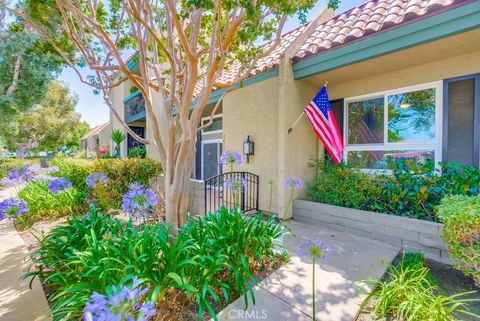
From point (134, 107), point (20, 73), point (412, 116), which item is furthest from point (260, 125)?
point (20, 73)

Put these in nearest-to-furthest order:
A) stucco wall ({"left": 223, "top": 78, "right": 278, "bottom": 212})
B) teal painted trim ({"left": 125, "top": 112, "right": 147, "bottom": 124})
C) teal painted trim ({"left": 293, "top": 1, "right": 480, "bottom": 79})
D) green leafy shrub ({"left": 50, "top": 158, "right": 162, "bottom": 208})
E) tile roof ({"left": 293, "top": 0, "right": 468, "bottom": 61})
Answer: teal painted trim ({"left": 293, "top": 1, "right": 480, "bottom": 79})
tile roof ({"left": 293, "top": 0, "right": 468, "bottom": 61})
stucco wall ({"left": 223, "top": 78, "right": 278, "bottom": 212})
green leafy shrub ({"left": 50, "top": 158, "right": 162, "bottom": 208})
teal painted trim ({"left": 125, "top": 112, "right": 147, "bottom": 124})

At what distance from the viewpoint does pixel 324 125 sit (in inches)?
191

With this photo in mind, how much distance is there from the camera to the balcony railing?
41.5 feet

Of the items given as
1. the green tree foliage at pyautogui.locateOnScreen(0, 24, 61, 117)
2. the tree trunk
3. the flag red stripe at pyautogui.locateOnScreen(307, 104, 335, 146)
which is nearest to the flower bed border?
the flag red stripe at pyautogui.locateOnScreen(307, 104, 335, 146)

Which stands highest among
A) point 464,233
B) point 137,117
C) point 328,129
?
point 137,117

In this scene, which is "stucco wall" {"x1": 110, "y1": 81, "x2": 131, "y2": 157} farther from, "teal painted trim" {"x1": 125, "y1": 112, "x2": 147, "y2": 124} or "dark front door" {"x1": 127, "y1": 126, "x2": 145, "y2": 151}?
"teal painted trim" {"x1": 125, "y1": 112, "x2": 147, "y2": 124}

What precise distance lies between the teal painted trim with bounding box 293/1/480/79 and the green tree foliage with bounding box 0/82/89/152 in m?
25.4

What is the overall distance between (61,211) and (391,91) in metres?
8.62

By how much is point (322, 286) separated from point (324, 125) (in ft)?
10.7

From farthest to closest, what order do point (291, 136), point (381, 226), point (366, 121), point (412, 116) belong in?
point (366, 121) < point (291, 136) < point (412, 116) < point (381, 226)

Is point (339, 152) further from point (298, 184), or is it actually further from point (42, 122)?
point (42, 122)

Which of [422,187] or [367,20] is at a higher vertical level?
[367,20]

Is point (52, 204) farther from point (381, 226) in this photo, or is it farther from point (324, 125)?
point (381, 226)

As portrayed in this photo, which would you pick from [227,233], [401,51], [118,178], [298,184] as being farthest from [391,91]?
[118,178]
